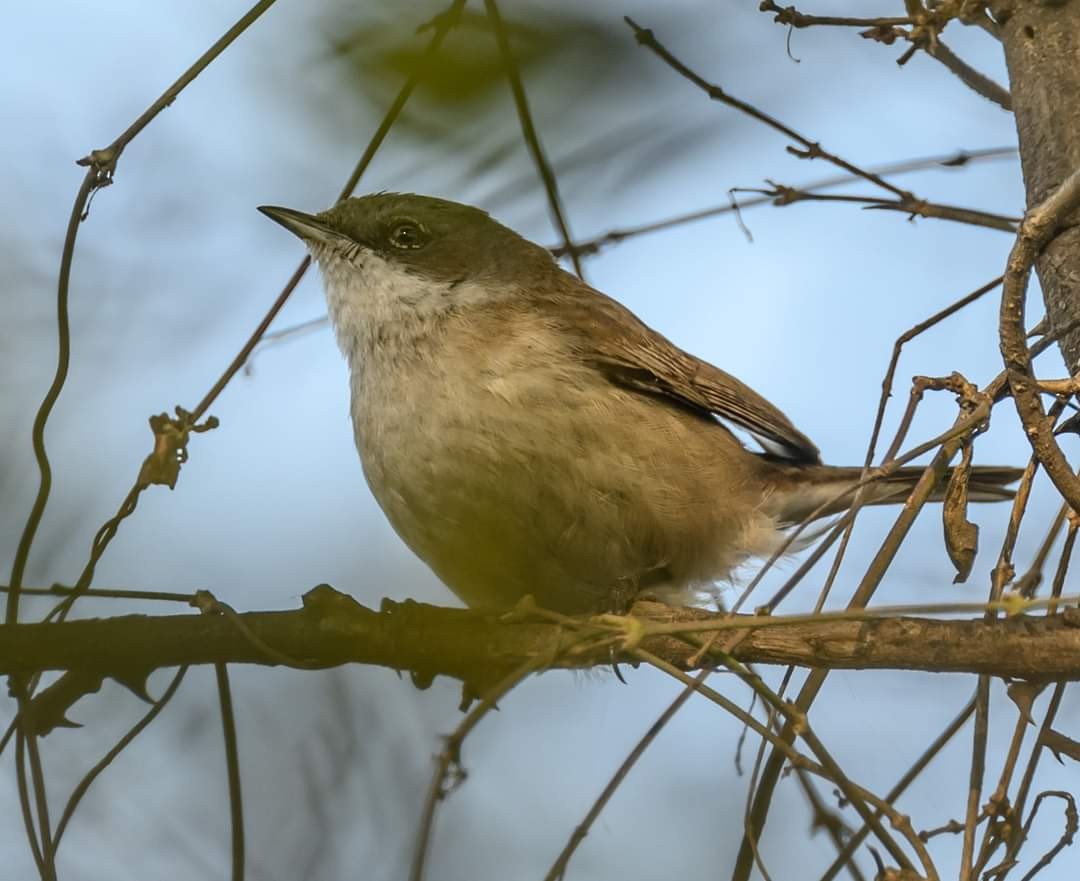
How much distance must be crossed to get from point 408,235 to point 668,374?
1242 millimetres

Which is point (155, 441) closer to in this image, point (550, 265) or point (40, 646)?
point (40, 646)

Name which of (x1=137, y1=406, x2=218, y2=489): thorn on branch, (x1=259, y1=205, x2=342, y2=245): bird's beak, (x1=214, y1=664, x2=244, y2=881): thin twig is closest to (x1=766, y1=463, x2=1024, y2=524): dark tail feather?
(x1=259, y1=205, x2=342, y2=245): bird's beak

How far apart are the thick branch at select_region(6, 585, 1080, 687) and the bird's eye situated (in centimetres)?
239

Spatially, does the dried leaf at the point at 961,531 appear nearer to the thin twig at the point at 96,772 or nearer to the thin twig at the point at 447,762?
the thin twig at the point at 447,762

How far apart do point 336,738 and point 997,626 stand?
197 centimetres

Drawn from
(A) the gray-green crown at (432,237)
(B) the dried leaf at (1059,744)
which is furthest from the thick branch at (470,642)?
(A) the gray-green crown at (432,237)

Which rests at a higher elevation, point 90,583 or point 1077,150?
point 1077,150

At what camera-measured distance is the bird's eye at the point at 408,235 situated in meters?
5.56

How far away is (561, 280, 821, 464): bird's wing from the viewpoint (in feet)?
16.9

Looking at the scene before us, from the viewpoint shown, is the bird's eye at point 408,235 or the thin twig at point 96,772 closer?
the thin twig at point 96,772

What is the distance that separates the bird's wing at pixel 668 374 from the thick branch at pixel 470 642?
1576mm

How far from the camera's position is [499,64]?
1.78m

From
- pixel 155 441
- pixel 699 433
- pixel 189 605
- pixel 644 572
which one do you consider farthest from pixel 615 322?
pixel 189 605

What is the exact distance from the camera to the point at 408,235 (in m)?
5.60
